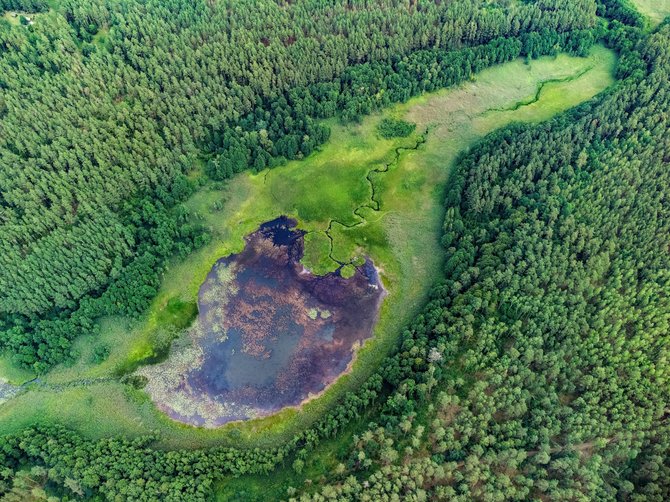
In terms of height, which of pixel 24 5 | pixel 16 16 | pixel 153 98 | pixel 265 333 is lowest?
pixel 265 333

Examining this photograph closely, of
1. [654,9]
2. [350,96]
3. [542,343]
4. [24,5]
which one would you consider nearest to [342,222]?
[350,96]

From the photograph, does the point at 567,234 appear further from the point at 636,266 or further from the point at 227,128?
the point at 227,128

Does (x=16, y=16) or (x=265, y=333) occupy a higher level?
(x=16, y=16)

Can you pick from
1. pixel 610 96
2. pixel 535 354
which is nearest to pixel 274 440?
pixel 535 354

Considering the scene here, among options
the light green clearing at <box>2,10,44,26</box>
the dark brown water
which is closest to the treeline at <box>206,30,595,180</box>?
the dark brown water

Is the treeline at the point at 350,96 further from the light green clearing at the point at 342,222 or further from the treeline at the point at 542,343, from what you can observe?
the treeline at the point at 542,343

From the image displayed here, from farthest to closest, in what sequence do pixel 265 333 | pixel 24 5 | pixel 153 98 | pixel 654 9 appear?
pixel 654 9 < pixel 24 5 < pixel 153 98 < pixel 265 333

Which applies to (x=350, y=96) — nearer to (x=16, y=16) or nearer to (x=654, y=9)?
(x=16, y=16)
